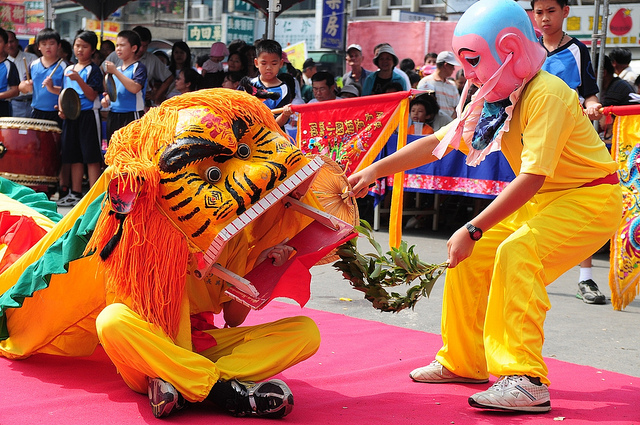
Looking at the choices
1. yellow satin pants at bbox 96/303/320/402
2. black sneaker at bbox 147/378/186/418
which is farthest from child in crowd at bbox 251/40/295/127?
black sneaker at bbox 147/378/186/418

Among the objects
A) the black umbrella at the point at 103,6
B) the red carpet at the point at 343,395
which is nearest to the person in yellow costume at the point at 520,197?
the red carpet at the point at 343,395

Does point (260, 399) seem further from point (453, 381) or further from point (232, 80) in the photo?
point (232, 80)

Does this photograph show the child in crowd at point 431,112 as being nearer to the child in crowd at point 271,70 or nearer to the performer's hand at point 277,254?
the child in crowd at point 271,70

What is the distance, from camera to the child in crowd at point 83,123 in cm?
775

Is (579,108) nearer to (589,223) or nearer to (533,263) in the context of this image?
(589,223)

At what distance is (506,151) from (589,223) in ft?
1.30

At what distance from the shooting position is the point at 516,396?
249cm

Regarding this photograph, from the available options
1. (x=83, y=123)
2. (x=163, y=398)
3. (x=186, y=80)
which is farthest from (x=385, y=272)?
(x=186, y=80)

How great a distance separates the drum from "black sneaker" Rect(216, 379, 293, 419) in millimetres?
6047

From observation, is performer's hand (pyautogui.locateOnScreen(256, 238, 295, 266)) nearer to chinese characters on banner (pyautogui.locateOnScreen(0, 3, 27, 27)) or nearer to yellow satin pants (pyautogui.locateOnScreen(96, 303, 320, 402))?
yellow satin pants (pyautogui.locateOnScreen(96, 303, 320, 402))

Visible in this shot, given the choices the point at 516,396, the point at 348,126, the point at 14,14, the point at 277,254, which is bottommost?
the point at 516,396

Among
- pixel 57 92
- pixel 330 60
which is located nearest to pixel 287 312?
pixel 57 92

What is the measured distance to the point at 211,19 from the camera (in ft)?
89.1

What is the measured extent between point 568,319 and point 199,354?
8.47ft
